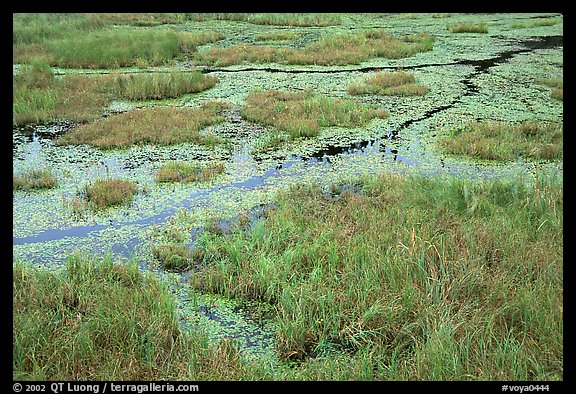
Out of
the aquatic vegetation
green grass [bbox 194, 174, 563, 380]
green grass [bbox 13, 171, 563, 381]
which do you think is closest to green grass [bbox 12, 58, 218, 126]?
green grass [bbox 13, 171, 563, 381]

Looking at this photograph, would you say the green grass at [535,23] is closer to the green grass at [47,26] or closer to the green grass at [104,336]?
the green grass at [47,26]

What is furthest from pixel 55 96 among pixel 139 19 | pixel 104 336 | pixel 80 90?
pixel 139 19

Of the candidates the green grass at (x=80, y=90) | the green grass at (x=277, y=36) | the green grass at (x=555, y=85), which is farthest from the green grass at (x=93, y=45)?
the green grass at (x=555, y=85)

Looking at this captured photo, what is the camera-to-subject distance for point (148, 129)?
27.2 ft

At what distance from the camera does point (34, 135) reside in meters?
8.53

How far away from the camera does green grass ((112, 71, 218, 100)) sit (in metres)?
10.4

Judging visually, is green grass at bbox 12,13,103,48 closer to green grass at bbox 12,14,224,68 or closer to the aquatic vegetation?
green grass at bbox 12,14,224,68

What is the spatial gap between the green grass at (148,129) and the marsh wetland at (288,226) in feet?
0.15

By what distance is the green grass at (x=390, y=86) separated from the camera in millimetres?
10445

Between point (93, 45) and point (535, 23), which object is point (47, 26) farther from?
point (535, 23)

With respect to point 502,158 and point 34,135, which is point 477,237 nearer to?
point 502,158

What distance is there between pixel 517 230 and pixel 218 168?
378cm

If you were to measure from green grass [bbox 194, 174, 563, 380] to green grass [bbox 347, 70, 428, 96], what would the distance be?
16.3ft

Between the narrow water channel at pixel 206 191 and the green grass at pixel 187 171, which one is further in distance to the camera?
the green grass at pixel 187 171
